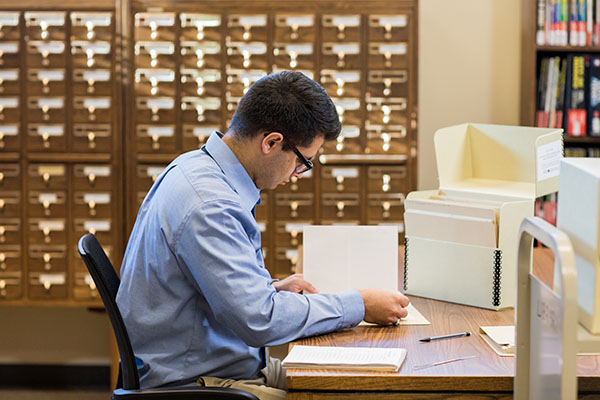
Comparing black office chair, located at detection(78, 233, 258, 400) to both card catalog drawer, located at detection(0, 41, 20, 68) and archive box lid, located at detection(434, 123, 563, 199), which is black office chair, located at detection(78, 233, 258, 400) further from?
card catalog drawer, located at detection(0, 41, 20, 68)

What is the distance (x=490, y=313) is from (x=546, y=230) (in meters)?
0.82

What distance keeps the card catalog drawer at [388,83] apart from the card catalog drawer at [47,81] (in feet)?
4.83

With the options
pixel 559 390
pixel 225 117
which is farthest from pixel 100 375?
pixel 559 390

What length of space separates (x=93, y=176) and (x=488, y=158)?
1.98 meters

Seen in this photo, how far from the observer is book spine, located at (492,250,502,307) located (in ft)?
6.48

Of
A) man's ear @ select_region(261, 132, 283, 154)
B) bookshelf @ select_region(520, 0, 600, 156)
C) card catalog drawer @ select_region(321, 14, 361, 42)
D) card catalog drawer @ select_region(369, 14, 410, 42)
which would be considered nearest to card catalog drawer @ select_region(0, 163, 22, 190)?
card catalog drawer @ select_region(321, 14, 361, 42)

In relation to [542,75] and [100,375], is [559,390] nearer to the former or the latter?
[542,75]

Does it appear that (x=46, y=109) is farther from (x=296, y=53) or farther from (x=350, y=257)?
(x=350, y=257)

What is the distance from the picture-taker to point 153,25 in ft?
11.7

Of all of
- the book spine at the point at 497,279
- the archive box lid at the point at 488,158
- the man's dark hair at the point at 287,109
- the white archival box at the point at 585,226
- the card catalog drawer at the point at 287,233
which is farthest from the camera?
the card catalog drawer at the point at 287,233

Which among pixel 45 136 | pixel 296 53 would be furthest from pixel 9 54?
pixel 296 53

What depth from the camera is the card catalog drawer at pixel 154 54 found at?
141 inches

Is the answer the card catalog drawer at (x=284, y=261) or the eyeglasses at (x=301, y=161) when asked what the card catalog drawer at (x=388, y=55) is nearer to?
the card catalog drawer at (x=284, y=261)

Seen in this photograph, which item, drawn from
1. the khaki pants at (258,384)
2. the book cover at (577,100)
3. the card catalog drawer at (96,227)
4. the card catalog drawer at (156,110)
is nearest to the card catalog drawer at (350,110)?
the card catalog drawer at (156,110)
